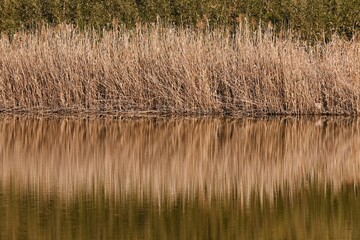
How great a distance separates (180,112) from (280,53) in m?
2.02

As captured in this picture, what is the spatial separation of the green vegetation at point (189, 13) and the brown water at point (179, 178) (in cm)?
586

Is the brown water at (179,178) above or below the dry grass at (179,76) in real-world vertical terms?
below

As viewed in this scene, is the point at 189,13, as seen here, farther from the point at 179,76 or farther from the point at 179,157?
the point at 179,157

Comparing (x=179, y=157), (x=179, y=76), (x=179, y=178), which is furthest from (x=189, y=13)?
(x=179, y=178)

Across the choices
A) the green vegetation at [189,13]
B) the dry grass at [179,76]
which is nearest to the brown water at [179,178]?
the dry grass at [179,76]

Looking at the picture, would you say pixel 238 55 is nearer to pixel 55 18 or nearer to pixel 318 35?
pixel 318 35

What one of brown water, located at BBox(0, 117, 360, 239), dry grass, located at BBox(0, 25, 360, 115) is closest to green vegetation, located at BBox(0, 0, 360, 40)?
dry grass, located at BBox(0, 25, 360, 115)

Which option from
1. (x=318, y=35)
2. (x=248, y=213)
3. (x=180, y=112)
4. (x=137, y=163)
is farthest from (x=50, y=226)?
(x=318, y=35)

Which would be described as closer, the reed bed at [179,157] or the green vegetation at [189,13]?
the reed bed at [179,157]

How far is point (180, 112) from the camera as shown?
18.0 metres

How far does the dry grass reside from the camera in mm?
17766

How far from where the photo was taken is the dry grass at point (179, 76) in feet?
58.3

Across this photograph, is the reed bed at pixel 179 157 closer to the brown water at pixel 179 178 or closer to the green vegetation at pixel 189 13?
the brown water at pixel 179 178

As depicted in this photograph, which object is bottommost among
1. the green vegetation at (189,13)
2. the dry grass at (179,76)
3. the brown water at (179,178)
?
the brown water at (179,178)
